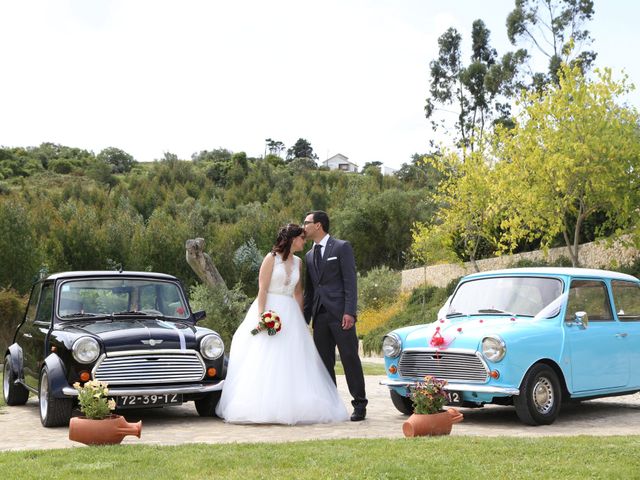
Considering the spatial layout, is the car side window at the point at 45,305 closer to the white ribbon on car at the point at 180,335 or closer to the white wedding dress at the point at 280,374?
the white ribbon on car at the point at 180,335

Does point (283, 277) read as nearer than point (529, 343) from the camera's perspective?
No

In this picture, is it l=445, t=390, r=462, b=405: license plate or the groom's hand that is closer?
l=445, t=390, r=462, b=405: license plate

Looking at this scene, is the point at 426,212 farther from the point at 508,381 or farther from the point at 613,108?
the point at 508,381

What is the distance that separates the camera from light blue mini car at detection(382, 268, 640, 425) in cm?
909

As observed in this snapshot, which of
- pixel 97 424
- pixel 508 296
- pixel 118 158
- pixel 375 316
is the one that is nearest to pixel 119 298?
pixel 97 424

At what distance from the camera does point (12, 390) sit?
11242 millimetres

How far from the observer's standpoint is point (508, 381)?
898 centimetres

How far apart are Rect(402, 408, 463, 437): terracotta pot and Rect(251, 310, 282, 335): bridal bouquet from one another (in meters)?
2.12

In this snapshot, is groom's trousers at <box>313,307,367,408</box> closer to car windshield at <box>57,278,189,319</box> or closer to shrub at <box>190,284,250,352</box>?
car windshield at <box>57,278,189,319</box>

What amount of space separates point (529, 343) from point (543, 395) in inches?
23.5

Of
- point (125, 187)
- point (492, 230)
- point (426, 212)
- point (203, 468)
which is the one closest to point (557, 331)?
point (203, 468)

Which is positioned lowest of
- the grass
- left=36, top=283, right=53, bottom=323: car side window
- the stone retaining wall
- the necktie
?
the grass

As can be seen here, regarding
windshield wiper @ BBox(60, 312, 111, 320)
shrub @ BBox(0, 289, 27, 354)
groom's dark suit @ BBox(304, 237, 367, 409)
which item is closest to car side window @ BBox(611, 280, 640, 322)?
groom's dark suit @ BBox(304, 237, 367, 409)

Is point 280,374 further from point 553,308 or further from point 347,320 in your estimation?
point 553,308
